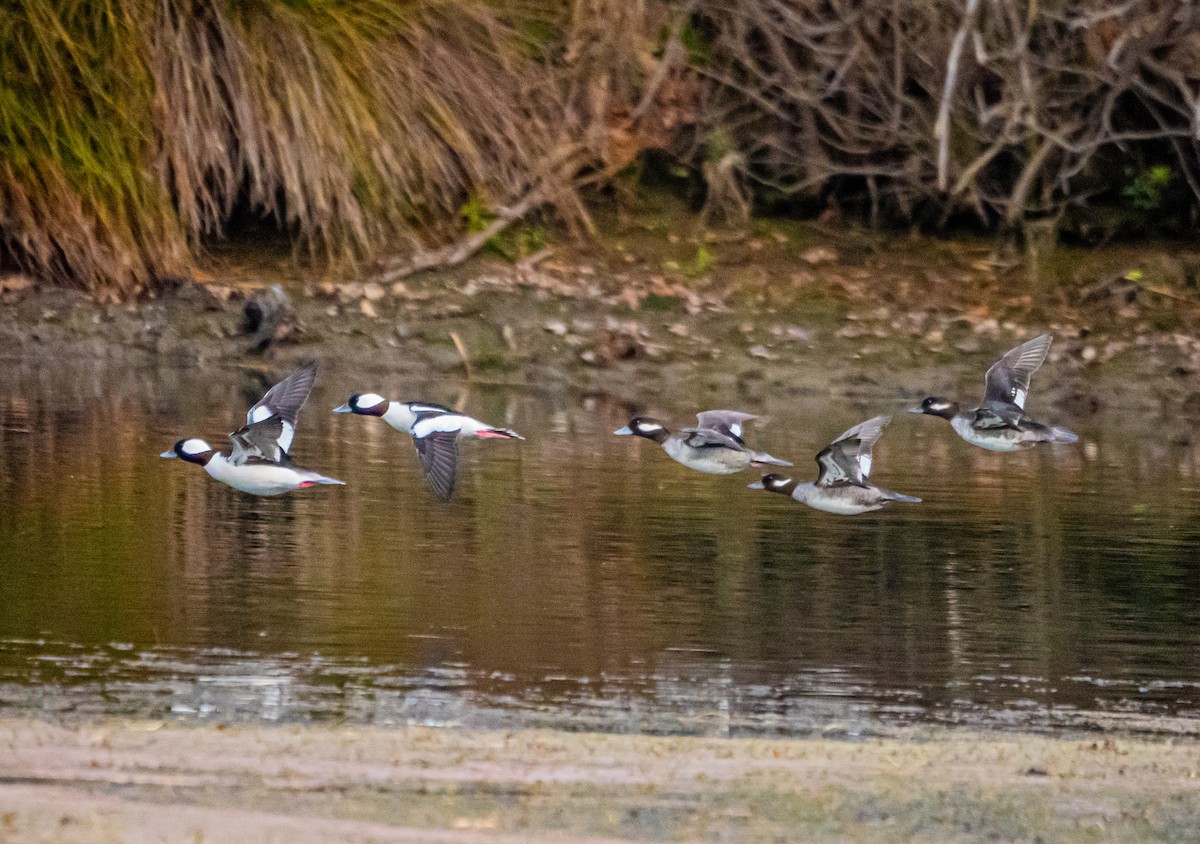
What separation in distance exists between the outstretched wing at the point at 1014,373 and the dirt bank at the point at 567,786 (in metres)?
3.45

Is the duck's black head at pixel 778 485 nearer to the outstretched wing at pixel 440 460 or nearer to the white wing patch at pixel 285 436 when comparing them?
the outstretched wing at pixel 440 460

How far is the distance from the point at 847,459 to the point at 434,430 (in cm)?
171

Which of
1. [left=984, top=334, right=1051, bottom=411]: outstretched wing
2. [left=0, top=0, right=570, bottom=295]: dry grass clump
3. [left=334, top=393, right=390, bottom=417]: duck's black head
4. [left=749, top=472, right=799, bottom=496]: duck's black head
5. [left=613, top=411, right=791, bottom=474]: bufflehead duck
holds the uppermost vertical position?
[left=0, top=0, right=570, bottom=295]: dry grass clump

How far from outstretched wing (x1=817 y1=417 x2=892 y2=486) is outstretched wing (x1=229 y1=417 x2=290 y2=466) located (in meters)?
2.22

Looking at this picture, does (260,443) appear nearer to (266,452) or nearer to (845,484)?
(266,452)

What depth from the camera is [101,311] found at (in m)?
14.2

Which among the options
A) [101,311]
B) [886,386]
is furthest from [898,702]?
[101,311]

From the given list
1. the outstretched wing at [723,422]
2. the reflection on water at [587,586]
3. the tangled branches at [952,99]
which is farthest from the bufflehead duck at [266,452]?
the tangled branches at [952,99]

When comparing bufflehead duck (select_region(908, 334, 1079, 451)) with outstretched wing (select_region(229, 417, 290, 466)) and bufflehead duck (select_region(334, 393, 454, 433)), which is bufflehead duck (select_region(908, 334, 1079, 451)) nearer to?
bufflehead duck (select_region(334, 393, 454, 433))

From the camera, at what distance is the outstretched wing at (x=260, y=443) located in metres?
8.23

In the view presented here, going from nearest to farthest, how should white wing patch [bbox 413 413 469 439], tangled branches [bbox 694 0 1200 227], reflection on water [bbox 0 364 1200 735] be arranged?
1. reflection on water [bbox 0 364 1200 735]
2. white wing patch [bbox 413 413 469 439]
3. tangled branches [bbox 694 0 1200 227]

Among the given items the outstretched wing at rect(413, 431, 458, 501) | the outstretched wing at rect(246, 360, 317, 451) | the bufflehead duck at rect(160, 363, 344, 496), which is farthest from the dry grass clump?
the outstretched wing at rect(413, 431, 458, 501)

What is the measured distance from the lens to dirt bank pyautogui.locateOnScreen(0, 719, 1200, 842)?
480 centimetres

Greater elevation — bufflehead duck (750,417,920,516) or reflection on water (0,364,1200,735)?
bufflehead duck (750,417,920,516)
